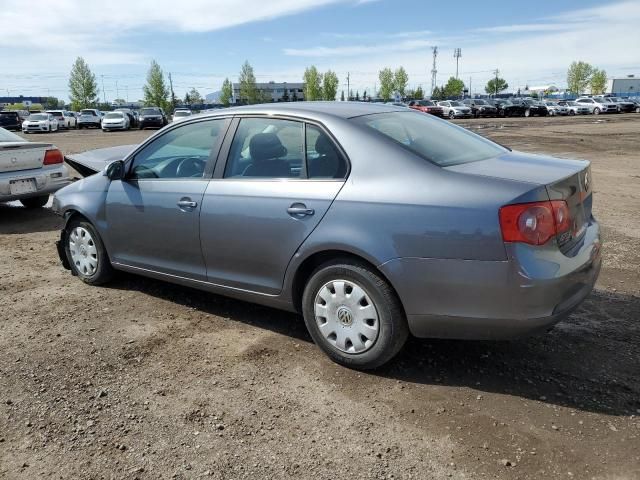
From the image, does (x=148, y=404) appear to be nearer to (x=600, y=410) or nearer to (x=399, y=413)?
(x=399, y=413)

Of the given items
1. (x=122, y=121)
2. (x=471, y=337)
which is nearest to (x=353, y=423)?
(x=471, y=337)

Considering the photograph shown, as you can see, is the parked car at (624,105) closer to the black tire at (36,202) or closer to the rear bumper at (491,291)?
the black tire at (36,202)

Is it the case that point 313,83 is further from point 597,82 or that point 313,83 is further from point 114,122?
point 114,122

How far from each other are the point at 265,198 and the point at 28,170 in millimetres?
6019

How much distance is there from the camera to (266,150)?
12.7 ft

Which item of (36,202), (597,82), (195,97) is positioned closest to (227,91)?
(195,97)

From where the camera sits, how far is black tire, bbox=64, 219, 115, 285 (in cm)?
494

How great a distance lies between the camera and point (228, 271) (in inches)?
155

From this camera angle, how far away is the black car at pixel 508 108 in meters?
48.3

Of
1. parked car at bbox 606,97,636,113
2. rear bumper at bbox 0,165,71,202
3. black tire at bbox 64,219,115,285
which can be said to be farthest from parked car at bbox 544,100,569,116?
black tire at bbox 64,219,115,285

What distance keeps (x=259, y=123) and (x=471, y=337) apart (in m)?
2.05

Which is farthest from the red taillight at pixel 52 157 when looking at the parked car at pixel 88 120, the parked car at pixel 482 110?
the parked car at pixel 482 110

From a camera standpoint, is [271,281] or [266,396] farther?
[271,281]

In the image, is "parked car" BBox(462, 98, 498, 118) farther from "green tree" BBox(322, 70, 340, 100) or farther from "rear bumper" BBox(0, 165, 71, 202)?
"green tree" BBox(322, 70, 340, 100)
